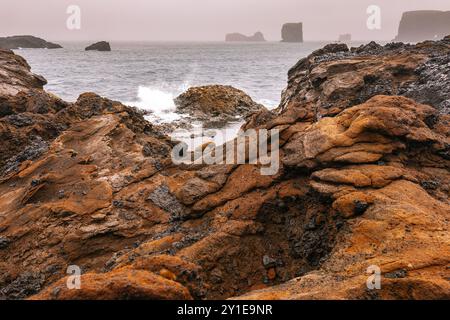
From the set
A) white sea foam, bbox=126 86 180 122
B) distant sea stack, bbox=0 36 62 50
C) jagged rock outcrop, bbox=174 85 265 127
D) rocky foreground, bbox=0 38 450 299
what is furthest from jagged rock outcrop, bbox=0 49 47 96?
distant sea stack, bbox=0 36 62 50

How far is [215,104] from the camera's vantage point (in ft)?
88.0

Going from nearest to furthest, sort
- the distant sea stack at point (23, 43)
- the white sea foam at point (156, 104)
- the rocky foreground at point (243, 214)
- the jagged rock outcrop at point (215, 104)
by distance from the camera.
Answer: the rocky foreground at point (243, 214) → the white sea foam at point (156, 104) → the jagged rock outcrop at point (215, 104) → the distant sea stack at point (23, 43)

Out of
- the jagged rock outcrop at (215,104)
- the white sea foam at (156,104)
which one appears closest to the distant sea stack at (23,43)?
the white sea foam at (156,104)

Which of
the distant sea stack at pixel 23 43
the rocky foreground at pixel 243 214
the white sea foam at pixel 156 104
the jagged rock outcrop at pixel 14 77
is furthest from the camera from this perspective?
the distant sea stack at pixel 23 43

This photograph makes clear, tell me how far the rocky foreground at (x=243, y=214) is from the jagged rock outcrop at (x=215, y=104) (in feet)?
47.6

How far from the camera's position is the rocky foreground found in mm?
4961

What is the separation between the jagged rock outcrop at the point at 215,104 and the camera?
84.4ft

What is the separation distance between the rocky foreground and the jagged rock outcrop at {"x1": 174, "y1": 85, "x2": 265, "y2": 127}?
47.6 ft

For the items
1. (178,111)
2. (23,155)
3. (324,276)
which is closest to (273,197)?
(324,276)

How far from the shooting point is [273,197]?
759 centimetres

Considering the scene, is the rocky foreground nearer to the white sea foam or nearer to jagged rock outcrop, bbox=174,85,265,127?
the white sea foam

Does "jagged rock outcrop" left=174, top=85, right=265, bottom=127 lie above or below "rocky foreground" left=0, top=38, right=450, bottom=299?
above

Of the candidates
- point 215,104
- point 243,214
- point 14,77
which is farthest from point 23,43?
point 243,214

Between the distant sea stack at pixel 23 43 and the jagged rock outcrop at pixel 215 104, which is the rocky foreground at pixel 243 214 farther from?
the distant sea stack at pixel 23 43
